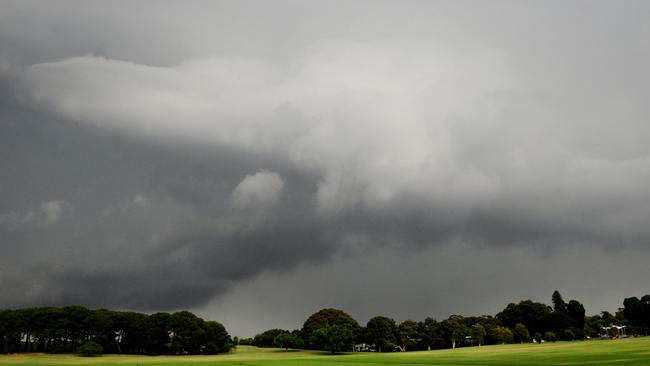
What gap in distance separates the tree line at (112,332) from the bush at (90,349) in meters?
9.04

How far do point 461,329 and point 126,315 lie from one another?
327 feet

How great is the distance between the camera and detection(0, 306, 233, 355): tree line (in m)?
146

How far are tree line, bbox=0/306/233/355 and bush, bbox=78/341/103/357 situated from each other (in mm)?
9040

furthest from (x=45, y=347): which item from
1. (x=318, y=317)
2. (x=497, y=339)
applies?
(x=497, y=339)

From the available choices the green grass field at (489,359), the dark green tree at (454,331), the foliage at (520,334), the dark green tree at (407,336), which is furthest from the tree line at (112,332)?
the foliage at (520,334)

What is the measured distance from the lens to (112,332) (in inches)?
5837

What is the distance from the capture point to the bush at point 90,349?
134 meters

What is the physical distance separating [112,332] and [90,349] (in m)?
14.5

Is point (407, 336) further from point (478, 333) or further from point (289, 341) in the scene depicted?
point (289, 341)

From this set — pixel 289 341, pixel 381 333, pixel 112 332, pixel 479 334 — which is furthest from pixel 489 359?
pixel 112 332

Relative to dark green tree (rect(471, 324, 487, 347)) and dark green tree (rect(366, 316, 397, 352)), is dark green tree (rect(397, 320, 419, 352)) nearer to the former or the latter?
dark green tree (rect(366, 316, 397, 352))

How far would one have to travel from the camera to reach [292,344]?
6624 inches

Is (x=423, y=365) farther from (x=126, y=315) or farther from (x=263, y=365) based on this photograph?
(x=126, y=315)

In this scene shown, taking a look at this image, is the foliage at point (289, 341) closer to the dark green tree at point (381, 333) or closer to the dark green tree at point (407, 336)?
the dark green tree at point (381, 333)
